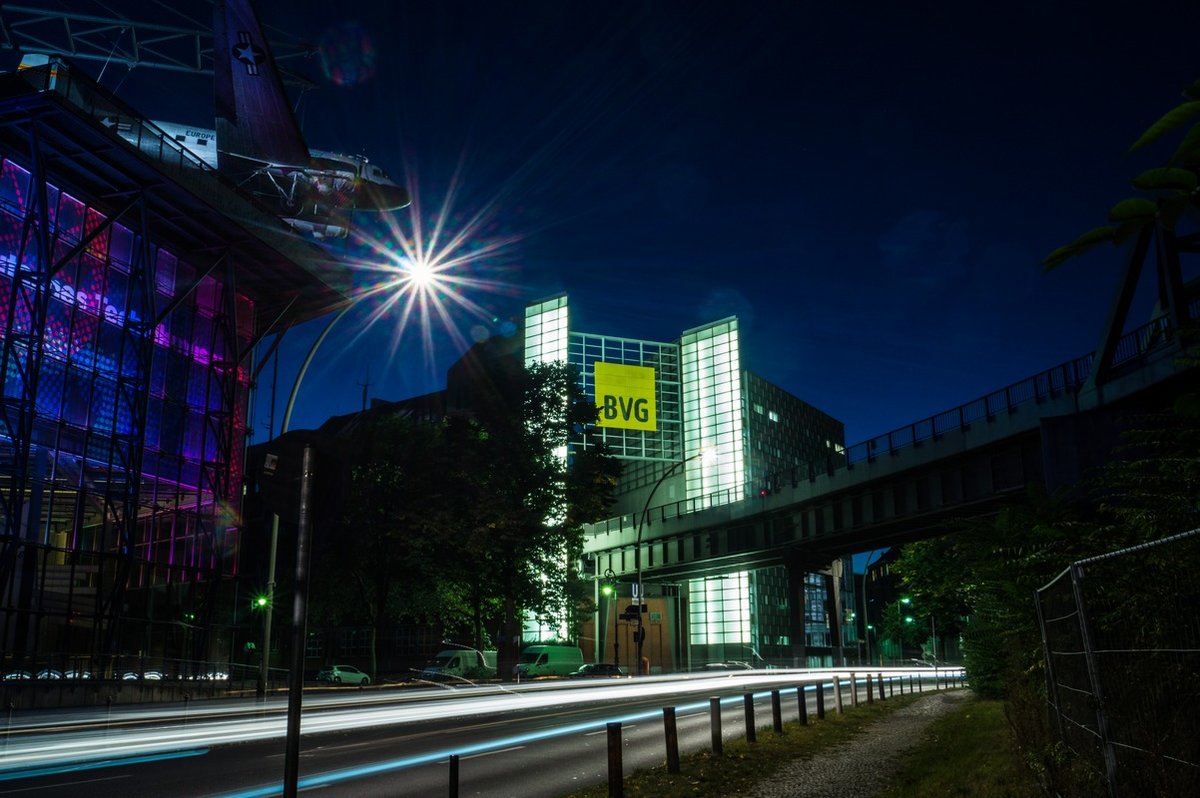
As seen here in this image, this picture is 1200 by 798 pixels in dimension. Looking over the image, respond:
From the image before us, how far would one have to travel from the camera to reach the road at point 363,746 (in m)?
12.7

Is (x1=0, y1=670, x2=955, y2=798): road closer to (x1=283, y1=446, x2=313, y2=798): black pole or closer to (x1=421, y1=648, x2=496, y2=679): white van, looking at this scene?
(x1=283, y1=446, x2=313, y2=798): black pole

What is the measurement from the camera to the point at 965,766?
12.6 metres

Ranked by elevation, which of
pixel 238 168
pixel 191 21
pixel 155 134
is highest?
pixel 191 21

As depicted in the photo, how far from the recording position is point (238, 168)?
55.5 metres

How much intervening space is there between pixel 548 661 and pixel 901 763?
40.3 meters

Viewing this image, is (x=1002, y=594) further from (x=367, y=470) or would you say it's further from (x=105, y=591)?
(x=367, y=470)

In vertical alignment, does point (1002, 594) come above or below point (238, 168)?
below

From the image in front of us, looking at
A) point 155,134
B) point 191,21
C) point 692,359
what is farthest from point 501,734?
point 692,359

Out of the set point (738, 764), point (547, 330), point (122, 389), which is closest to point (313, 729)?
point (738, 764)

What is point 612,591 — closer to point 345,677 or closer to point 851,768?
point 345,677

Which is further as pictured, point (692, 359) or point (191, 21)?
point (692, 359)

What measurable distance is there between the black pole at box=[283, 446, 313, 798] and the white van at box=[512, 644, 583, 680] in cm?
4520

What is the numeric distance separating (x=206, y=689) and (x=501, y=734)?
22.1 meters

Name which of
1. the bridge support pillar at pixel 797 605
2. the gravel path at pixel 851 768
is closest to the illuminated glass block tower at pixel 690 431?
the bridge support pillar at pixel 797 605
